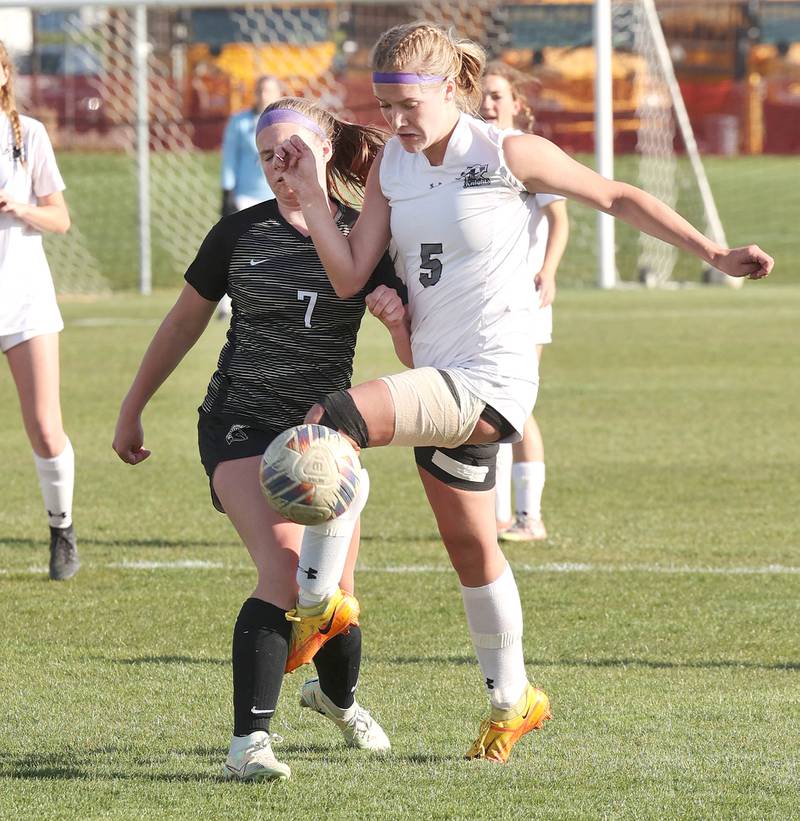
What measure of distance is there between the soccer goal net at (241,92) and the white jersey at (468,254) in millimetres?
17273

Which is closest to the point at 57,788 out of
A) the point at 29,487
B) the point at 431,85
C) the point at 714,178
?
the point at 431,85

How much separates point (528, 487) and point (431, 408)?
3.80 metres

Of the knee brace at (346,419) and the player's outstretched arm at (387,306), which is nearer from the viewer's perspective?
the knee brace at (346,419)

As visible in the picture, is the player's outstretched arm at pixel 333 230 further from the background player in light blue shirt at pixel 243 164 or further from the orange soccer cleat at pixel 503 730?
the background player in light blue shirt at pixel 243 164

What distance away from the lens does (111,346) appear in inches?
607

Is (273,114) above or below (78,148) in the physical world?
above

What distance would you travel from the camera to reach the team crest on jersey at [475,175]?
4332 mm

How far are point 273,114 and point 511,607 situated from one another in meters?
1.46

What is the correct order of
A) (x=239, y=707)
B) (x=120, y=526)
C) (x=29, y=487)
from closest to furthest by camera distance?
(x=239, y=707)
(x=120, y=526)
(x=29, y=487)

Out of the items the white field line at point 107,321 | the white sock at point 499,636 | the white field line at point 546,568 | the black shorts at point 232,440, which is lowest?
the white field line at point 107,321

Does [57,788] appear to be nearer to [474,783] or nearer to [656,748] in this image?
[474,783]

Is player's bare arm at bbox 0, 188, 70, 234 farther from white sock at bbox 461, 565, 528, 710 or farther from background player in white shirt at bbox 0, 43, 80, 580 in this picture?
white sock at bbox 461, 565, 528, 710

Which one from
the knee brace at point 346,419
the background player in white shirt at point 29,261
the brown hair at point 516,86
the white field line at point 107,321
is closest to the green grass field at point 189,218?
the white field line at point 107,321

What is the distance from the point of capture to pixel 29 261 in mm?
6793
